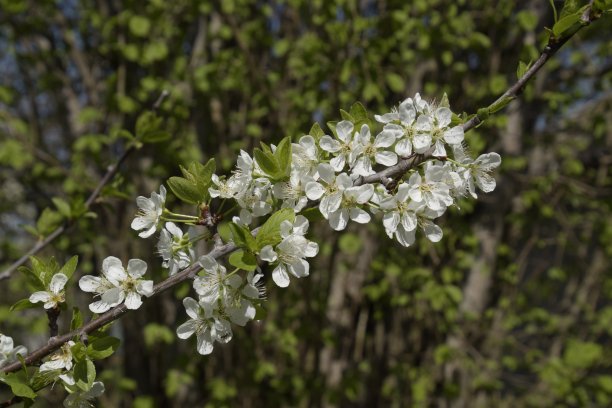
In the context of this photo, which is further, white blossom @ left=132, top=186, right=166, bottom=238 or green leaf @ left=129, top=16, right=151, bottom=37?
green leaf @ left=129, top=16, right=151, bottom=37

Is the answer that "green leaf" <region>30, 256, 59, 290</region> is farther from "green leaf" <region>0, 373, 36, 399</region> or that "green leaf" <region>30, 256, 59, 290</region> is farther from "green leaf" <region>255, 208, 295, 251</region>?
"green leaf" <region>255, 208, 295, 251</region>

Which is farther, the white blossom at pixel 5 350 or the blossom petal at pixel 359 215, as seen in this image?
the white blossom at pixel 5 350

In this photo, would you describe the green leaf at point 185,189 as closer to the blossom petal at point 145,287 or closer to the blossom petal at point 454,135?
the blossom petal at point 145,287

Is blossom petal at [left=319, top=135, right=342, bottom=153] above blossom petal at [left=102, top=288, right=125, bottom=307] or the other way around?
above

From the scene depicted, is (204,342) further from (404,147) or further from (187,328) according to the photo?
(404,147)

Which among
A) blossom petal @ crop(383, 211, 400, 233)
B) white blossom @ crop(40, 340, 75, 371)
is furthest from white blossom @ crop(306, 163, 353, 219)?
white blossom @ crop(40, 340, 75, 371)

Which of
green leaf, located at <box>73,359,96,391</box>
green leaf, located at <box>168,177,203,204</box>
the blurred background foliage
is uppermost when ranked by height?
green leaf, located at <box>168,177,203,204</box>

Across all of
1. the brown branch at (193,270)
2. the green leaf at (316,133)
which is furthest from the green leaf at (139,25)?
the brown branch at (193,270)

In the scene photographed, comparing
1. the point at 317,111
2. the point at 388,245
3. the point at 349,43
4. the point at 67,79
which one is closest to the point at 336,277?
the point at 388,245
